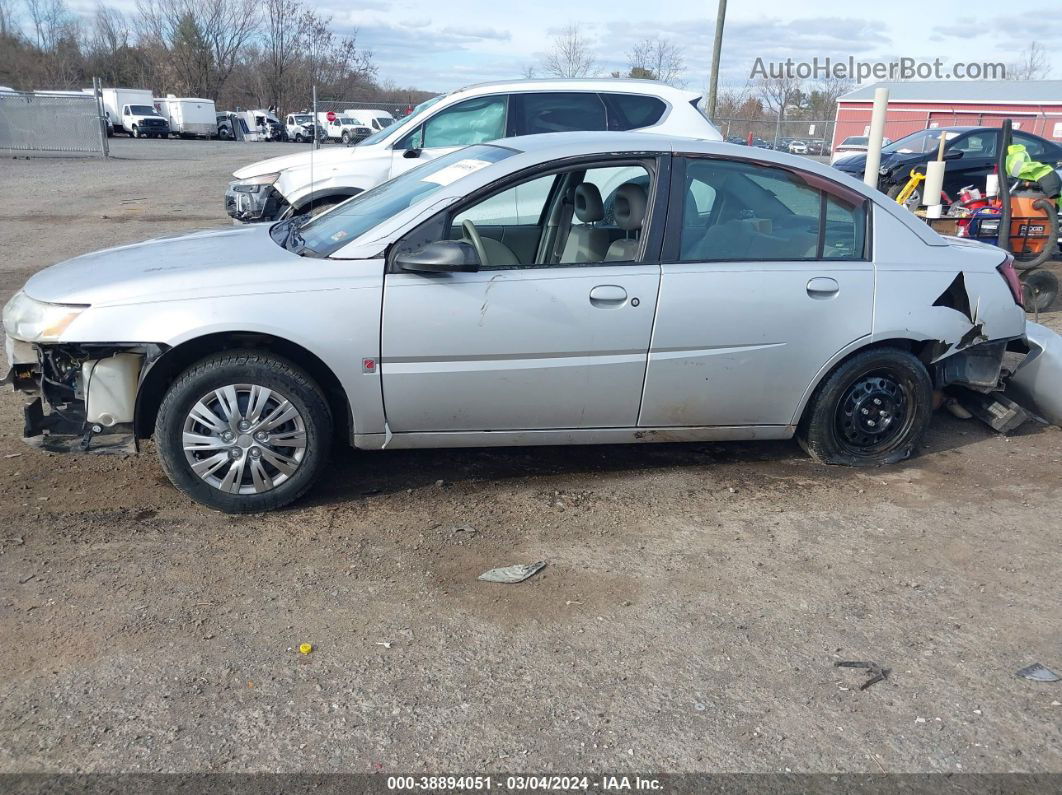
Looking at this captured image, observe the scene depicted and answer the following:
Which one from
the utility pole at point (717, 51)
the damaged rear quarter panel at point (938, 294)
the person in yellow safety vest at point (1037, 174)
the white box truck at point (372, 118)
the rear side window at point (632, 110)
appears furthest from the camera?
the white box truck at point (372, 118)

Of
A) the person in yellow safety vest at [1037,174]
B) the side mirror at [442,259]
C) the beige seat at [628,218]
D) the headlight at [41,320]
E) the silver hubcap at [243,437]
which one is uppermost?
the person in yellow safety vest at [1037,174]

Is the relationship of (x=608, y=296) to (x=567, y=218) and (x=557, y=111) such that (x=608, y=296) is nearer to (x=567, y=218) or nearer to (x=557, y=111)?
(x=567, y=218)

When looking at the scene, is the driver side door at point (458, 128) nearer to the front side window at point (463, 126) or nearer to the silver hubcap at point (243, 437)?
the front side window at point (463, 126)

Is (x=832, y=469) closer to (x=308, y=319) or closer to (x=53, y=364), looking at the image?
(x=308, y=319)

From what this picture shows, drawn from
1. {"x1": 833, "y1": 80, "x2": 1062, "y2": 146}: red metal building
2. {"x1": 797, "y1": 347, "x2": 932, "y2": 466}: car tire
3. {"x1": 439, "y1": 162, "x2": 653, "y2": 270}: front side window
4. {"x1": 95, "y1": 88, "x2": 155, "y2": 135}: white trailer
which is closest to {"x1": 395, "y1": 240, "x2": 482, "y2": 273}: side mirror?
{"x1": 439, "y1": 162, "x2": 653, "y2": 270}: front side window

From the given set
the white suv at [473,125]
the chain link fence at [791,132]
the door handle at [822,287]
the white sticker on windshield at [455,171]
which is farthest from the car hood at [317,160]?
the chain link fence at [791,132]

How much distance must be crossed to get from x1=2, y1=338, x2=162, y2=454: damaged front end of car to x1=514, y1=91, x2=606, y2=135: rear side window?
602cm

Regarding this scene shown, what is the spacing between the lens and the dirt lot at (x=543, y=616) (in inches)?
115

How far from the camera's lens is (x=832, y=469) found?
206 inches

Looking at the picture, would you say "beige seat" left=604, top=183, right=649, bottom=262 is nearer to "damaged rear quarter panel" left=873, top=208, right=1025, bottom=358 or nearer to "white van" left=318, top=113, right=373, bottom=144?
"damaged rear quarter panel" left=873, top=208, right=1025, bottom=358

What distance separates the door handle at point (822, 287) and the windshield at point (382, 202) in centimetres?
167

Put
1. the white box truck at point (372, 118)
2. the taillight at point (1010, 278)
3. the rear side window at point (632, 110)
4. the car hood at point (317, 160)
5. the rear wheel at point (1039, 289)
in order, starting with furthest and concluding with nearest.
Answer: the white box truck at point (372, 118) < the rear side window at point (632, 110) < the car hood at point (317, 160) < the rear wheel at point (1039, 289) < the taillight at point (1010, 278)

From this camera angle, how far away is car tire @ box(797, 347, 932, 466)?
5.00 meters

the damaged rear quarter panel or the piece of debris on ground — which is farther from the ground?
the damaged rear quarter panel
